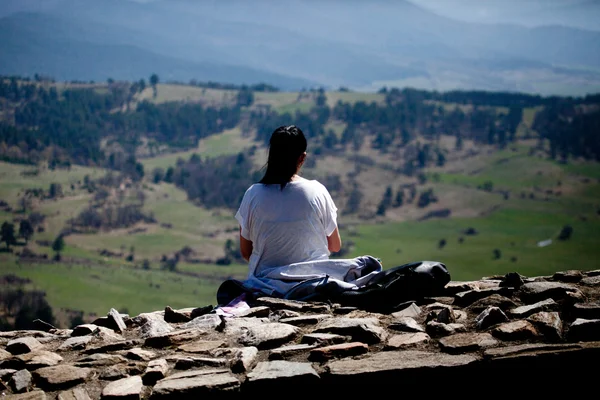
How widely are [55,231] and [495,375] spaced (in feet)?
475

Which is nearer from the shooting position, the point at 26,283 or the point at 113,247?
the point at 26,283

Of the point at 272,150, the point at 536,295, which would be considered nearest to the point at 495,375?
the point at 536,295

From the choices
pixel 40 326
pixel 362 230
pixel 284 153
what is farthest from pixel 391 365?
pixel 362 230

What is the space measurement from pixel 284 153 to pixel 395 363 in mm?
2893

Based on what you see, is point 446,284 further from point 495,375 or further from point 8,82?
point 8,82

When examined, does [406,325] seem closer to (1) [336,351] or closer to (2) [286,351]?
(1) [336,351]

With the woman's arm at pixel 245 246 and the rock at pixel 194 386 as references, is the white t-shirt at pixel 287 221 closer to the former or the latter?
the woman's arm at pixel 245 246

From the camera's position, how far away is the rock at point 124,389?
16.0ft

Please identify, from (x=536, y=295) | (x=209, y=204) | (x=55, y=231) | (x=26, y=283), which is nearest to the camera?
(x=536, y=295)

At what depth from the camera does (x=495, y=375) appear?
519 centimetres

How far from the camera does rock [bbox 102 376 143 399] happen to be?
4.87 meters

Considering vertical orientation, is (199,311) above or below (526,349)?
below

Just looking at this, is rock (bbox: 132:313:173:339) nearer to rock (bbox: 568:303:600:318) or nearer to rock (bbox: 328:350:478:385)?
rock (bbox: 328:350:478:385)

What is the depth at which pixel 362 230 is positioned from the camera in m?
146
